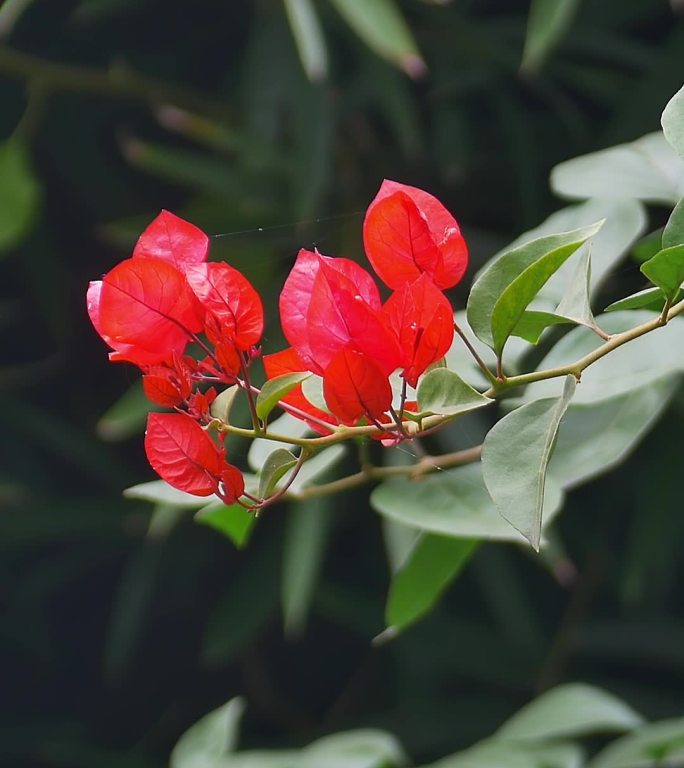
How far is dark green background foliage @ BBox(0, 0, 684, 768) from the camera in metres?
1.03

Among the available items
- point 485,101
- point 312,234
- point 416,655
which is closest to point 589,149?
point 485,101

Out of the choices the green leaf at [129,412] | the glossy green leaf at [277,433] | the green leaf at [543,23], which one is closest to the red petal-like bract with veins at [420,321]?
the glossy green leaf at [277,433]

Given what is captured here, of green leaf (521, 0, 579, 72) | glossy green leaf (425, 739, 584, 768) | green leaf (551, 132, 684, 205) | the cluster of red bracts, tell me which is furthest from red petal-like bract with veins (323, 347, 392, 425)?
green leaf (521, 0, 579, 72)

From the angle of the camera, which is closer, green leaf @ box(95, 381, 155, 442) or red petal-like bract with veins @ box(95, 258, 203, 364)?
red petal-like bract with veins @ box(95, 258, 203, 364)

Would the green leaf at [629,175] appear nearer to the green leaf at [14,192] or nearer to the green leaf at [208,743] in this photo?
the green leaf at [208,743]

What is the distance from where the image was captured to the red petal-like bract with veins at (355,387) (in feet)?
0.84

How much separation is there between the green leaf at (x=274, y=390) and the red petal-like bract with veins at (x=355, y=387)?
0.6 inches

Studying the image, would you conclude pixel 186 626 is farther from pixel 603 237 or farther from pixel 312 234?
pixel 603 237

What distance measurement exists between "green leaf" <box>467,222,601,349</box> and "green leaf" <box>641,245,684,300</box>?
0.06 feet

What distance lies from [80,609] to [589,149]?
79cm

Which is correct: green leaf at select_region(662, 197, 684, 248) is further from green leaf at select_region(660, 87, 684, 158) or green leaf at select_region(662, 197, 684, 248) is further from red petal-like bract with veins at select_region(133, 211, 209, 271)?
red petal-like bract with veins at select_region(133, 211, 209, 271)

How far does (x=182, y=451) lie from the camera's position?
274 mm

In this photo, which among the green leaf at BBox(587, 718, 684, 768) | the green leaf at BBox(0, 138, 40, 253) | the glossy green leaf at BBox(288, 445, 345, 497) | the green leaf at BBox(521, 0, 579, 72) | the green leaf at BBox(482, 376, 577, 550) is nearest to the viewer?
the green leaf at BBox(482, 376, 577, 550)

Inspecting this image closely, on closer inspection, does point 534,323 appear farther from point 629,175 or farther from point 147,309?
point 629,175
